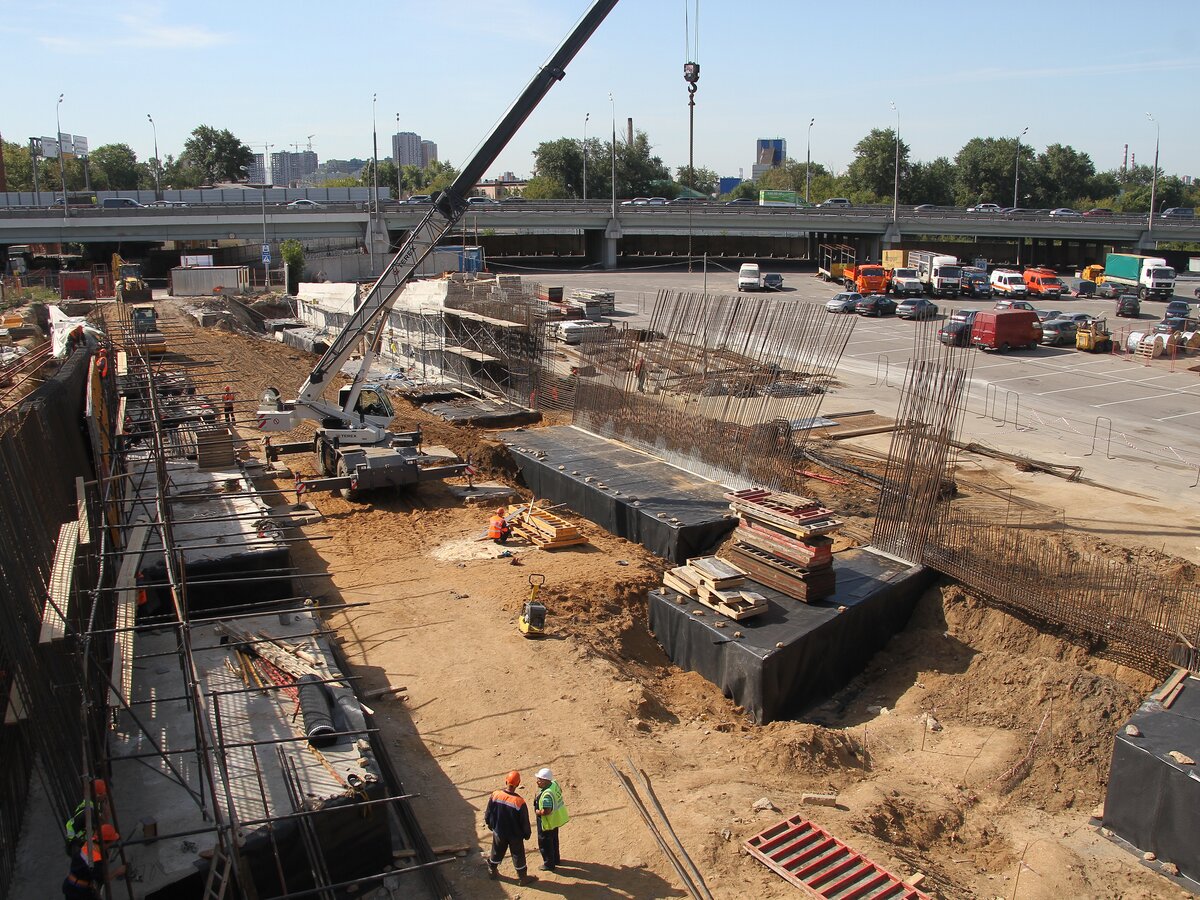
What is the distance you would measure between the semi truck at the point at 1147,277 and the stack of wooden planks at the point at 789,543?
2310 inches

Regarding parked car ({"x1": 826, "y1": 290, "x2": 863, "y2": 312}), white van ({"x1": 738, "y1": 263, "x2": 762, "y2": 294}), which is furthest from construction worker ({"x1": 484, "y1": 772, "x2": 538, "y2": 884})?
white van ({"x1": 738, "y1": 263, "x2": 762, "y2": 294})

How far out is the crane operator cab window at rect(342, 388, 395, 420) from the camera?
79.9 feet

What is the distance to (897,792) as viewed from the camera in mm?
11430

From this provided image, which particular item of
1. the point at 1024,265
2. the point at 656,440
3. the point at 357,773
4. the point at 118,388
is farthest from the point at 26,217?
the point at 1024,265

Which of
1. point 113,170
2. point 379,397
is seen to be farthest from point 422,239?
point 113,170

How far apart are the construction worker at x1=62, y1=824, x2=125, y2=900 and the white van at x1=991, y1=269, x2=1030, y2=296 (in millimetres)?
63297

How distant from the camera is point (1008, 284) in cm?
6228

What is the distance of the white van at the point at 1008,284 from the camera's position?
61.3 metres

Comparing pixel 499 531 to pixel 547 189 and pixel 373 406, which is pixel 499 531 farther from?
pixel 547 189

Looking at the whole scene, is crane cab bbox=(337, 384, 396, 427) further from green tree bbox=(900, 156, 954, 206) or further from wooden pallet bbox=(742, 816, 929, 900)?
green tree bbox=(900, 156, 954, 206)

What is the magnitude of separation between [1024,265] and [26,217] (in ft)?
277

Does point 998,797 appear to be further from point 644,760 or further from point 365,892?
point 365,892

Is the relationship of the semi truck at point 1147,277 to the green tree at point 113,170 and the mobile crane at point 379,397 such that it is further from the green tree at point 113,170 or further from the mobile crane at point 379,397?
the green tree at point 113,170

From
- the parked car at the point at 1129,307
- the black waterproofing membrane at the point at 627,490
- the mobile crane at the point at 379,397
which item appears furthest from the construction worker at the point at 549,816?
the parked car at the point at 1129,307
